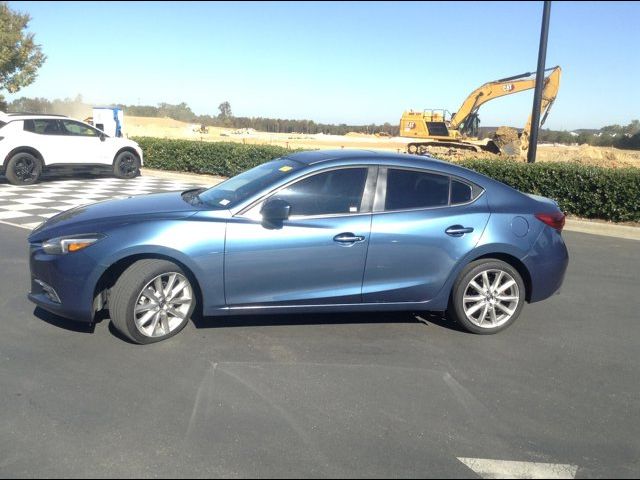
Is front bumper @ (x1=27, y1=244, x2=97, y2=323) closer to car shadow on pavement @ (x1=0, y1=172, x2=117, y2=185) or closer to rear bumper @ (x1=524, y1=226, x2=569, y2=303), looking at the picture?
rear bumper @ (x1=524, y1=226, x2=569, y2=303)

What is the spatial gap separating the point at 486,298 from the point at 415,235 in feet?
2.86

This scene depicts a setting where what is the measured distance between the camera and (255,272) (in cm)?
444

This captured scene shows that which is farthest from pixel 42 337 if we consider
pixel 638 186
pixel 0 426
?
pixel 638 186

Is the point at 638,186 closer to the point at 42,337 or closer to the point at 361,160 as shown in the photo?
the point at 361,160

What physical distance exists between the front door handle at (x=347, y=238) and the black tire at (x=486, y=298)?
38.1 inches

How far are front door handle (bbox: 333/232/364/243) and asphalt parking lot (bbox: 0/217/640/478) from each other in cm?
82

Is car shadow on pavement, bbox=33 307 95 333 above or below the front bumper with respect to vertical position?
below

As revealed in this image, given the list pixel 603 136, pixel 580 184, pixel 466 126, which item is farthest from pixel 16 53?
pixel 603 136

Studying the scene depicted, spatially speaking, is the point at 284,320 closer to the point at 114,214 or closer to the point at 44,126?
the point at 114,214

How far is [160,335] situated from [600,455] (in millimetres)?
3079

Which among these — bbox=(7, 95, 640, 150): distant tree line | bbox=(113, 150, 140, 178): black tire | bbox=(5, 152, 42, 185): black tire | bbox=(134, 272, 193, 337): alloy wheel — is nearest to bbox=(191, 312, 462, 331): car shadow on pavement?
bbox=(134, 272, 193, 337): alloy wheel

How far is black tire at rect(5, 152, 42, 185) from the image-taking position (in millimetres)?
12766

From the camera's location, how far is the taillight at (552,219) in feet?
16.7

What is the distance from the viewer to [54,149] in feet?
44.2
